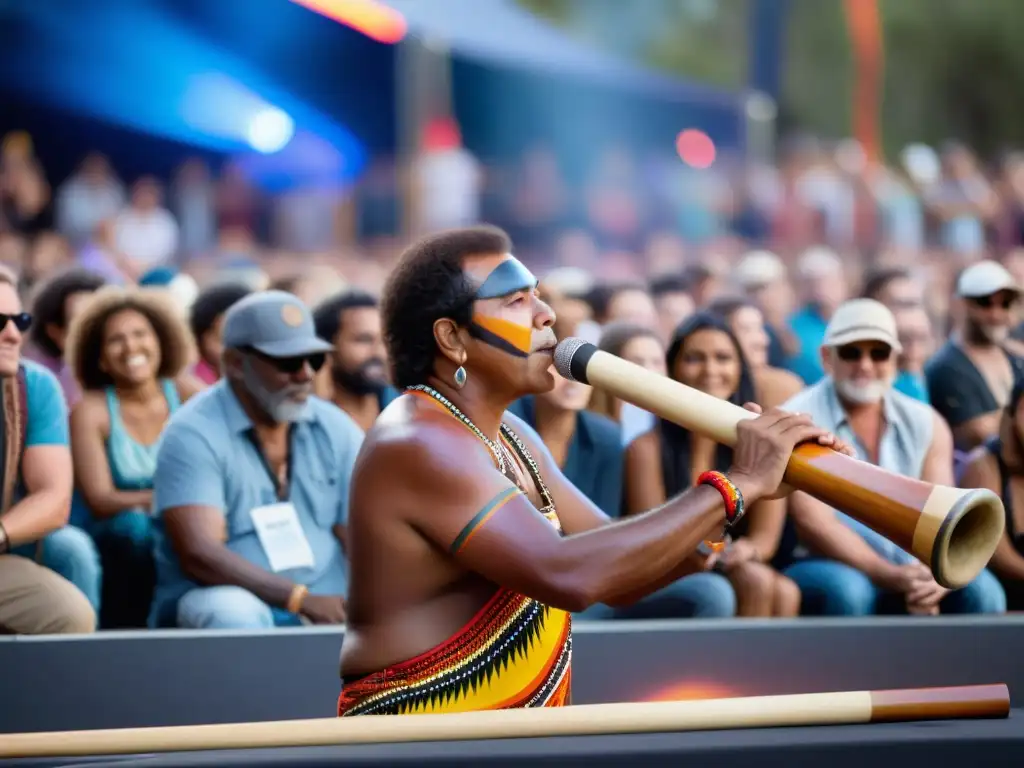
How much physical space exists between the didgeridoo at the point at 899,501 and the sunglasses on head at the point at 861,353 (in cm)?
278

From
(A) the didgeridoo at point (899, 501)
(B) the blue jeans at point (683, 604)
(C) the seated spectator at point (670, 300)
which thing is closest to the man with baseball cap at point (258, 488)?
(B) the blue jeans at point (683, 604)

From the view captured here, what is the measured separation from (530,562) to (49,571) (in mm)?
2208

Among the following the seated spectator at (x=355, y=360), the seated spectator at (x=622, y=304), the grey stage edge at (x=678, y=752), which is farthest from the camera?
the seated spectator at (x=622, y=304)

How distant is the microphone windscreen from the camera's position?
3.07 m

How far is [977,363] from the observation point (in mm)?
6797

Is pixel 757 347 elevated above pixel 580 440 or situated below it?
above

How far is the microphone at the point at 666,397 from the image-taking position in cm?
295

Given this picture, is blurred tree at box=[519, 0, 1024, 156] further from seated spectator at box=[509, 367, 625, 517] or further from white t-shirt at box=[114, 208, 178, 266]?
seated spectator at box=[509, 367, 625, 517]

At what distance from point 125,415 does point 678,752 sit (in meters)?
3.57

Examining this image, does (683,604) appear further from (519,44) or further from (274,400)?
(519,44)

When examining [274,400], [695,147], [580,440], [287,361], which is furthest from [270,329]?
[695,147]

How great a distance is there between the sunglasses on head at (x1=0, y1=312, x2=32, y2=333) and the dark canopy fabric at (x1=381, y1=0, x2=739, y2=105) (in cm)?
1014

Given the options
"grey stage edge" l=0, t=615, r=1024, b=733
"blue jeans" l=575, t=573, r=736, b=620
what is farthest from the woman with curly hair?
"blue jeans" l=575, t=573, r=736, b=620

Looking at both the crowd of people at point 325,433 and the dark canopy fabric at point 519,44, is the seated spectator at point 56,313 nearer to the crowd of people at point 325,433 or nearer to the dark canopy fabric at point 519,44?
the crowd of people at point 325,433
